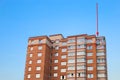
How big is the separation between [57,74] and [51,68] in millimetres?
4367

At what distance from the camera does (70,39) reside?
88.9 meters

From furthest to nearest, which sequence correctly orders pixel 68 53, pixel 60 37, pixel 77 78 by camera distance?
pixel 60 37
pixel 68 53
pixel 77 78

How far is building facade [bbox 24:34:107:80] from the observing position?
3204 inches

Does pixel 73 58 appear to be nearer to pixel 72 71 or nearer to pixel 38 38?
pixel 72 71

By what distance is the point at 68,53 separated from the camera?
285 ft

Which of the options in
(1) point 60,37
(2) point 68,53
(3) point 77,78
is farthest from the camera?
(1) point 60,37

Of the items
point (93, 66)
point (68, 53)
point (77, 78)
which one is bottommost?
point (77, 78)

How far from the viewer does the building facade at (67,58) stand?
267ft

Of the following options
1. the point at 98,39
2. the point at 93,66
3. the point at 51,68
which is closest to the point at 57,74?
the point at 51,68

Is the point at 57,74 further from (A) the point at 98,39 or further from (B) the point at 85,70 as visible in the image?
(A) the point at 98,39

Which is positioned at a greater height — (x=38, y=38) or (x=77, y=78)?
(x=38, y=38)

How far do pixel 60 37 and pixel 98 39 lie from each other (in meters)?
19.1

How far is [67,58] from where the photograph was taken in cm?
8619

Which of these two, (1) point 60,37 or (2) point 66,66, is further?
(1) point 60,37
